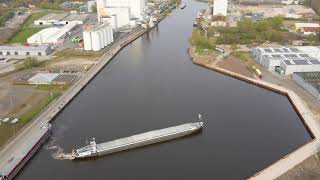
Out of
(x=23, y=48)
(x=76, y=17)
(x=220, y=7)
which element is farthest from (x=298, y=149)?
(x=76, y=17)

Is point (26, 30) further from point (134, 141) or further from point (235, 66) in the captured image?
point (134, 141)

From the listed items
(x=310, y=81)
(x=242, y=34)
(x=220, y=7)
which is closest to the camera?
(x=310, y=81)

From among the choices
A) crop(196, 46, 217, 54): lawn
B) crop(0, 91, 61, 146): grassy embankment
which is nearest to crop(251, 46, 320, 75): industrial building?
crop(196, 46, 217, 54): lawn

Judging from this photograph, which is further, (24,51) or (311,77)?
(24,51)

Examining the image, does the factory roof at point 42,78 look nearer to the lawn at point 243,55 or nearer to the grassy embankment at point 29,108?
the grassy embankment at point 29,108

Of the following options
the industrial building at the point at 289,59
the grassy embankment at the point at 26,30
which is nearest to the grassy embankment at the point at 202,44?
the industrial building at the point at 289,59

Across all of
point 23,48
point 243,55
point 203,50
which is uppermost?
point 23,48

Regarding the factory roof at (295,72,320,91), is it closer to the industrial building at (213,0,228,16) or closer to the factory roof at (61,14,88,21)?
the industrial building at (213,0,228,16)
